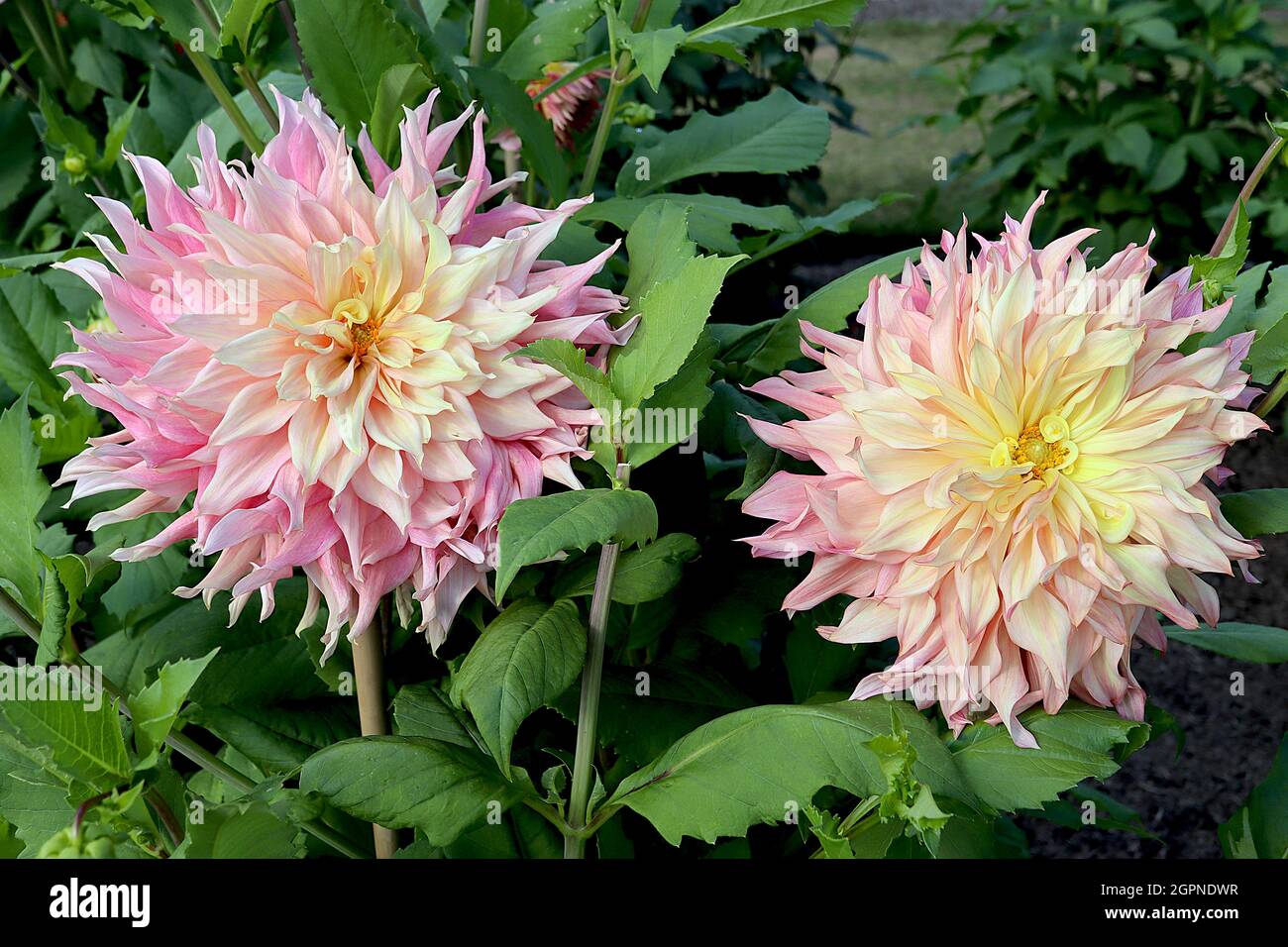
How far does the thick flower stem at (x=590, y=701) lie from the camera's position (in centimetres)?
56

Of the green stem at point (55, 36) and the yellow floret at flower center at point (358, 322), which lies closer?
the yellow floret at flower center at point (358, 322)

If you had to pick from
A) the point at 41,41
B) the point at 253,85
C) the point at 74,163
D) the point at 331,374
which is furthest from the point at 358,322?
the point at 41,41

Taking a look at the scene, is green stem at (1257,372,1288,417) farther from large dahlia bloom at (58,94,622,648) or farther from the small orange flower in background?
the small orange flower in background

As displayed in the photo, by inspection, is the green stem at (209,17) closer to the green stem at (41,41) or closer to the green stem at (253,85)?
the green stem at (253,85)

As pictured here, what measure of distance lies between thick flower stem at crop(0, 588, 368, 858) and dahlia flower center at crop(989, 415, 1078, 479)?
1.14 feet

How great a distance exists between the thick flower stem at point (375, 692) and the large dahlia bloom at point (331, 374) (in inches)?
2.8

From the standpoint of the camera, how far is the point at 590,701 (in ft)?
1.88

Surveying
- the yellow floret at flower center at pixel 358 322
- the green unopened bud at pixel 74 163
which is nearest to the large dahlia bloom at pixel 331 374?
A: the yellow floret at flower center at pixel 358 322

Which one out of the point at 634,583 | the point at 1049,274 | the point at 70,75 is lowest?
the point at 634,583
